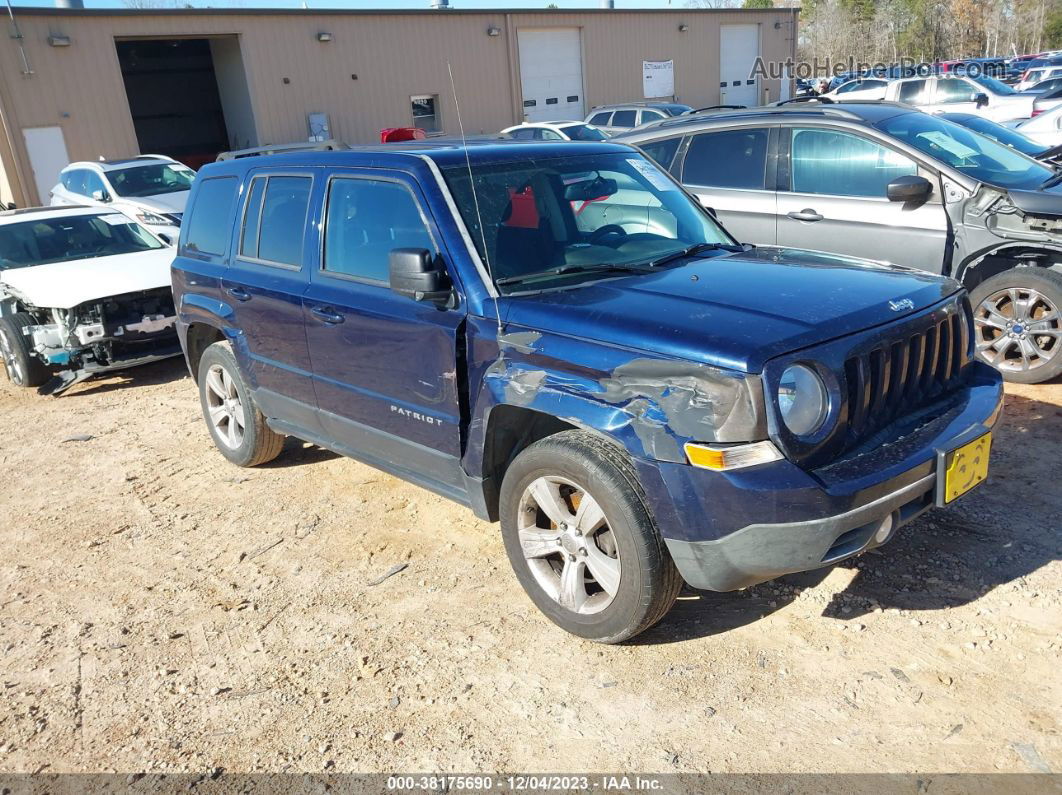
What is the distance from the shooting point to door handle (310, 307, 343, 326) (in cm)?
427

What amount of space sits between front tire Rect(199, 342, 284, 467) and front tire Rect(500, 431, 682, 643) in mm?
2439

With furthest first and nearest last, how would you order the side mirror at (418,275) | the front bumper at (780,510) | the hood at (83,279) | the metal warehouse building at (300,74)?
the metal warehouse building at (300,74)
the hood at (83,279)
the side mirror at (418,275)
the front bumper at (780,510)

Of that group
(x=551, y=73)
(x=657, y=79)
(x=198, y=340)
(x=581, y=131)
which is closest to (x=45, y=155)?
(x=581, y=131)

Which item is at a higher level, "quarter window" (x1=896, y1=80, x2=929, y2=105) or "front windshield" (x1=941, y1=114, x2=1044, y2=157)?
"front windshield" (x1=941, y1=114, x2=1044, y2=157)

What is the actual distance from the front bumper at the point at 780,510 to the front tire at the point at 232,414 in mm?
3212

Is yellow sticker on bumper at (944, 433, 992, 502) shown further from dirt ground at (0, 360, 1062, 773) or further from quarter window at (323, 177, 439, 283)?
quarter window at (323, 177, 439, 283)

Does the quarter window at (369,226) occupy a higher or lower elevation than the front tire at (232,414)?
higher

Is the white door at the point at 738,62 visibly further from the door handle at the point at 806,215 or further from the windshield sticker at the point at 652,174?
the windshield sticker at the point at 652,174

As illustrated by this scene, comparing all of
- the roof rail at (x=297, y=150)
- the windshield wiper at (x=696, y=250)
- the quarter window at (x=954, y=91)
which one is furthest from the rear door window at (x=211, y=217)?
the quarter window at (x=954, y=91)

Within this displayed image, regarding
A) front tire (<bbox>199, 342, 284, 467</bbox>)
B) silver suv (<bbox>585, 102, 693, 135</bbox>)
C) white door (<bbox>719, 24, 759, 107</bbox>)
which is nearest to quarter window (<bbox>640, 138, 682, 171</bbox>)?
front tire (<bbox>199, 342, 284, 467</bbox>)

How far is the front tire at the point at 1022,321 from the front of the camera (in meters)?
5.75

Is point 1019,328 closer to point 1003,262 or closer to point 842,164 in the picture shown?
point 1003,262

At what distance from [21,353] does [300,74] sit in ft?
59.9

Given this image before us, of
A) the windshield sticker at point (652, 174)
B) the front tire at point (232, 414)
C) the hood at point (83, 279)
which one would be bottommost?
the front tire at point (232, 414)
